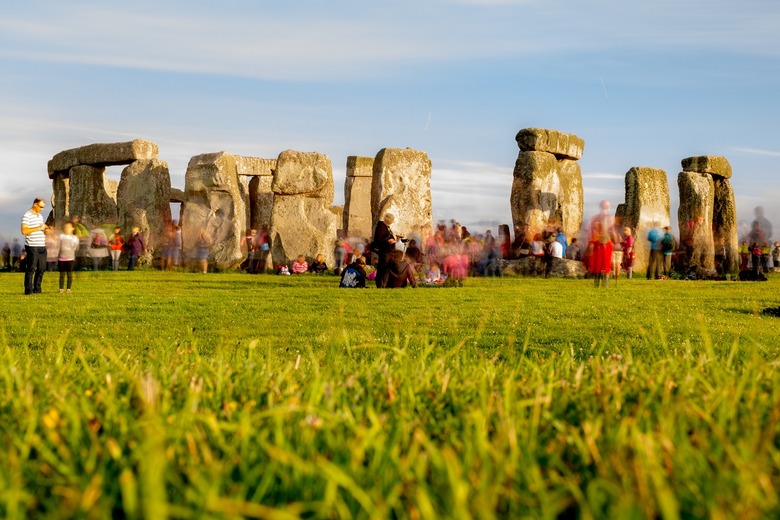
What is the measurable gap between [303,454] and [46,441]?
35.5 inches

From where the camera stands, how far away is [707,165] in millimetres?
33719

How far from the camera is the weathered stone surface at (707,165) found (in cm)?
3375

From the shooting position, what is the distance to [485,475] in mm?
2492

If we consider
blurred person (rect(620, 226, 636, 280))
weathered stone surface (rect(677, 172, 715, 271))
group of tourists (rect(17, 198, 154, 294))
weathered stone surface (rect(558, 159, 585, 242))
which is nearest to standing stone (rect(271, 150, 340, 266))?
group of tourists (rect(17, 198, 154, 294))

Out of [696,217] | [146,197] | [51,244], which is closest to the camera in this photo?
[51,244]

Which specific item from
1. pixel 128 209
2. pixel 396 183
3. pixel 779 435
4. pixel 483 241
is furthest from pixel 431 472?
pixel 128 209

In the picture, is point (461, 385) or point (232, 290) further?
point (232, 290)

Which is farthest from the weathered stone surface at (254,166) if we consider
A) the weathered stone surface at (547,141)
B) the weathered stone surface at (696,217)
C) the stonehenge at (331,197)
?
the weathered stone surface at (696,217)

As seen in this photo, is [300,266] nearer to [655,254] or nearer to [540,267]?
[540,267]

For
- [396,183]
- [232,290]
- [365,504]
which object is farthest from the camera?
[396,183]

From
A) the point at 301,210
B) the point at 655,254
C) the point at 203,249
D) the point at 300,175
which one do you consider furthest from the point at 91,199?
the point at 655,254

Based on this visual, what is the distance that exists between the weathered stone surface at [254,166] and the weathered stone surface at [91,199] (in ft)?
17.0

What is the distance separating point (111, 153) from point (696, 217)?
66.1 ft

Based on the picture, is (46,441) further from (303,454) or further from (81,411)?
(303,454)
